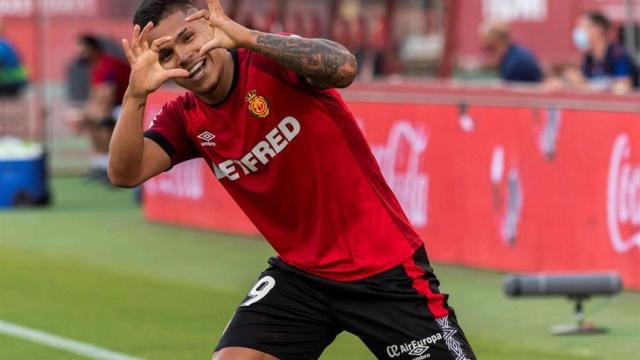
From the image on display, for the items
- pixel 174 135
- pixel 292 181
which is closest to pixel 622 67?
pixel 174 135

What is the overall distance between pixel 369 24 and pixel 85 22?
14.7 m

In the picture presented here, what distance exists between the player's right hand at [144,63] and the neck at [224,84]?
18 centimetres

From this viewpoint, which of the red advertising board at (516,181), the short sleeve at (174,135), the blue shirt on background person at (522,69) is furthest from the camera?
the blue shirt on background person at (522,69)

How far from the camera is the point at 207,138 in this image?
6.04m

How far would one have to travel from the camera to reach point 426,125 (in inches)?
541

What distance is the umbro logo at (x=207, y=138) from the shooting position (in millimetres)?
6012

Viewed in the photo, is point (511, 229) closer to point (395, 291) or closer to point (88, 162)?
point (395, 291)

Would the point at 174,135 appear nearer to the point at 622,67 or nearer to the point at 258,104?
the point at 258,104

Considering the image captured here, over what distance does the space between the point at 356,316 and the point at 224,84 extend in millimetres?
1032

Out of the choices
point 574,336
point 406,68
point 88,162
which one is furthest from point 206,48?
point 88,162

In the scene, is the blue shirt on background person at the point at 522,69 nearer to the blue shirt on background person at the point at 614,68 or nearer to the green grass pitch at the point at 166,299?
the blue shirt on background person at the point at 614,68

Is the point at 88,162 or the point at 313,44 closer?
the point at 313,44

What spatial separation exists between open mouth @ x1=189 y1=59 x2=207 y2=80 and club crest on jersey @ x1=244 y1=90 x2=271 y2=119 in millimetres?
225

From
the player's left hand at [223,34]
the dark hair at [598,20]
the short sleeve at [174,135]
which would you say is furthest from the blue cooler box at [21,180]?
Result: the player's left hand at [223,34]
